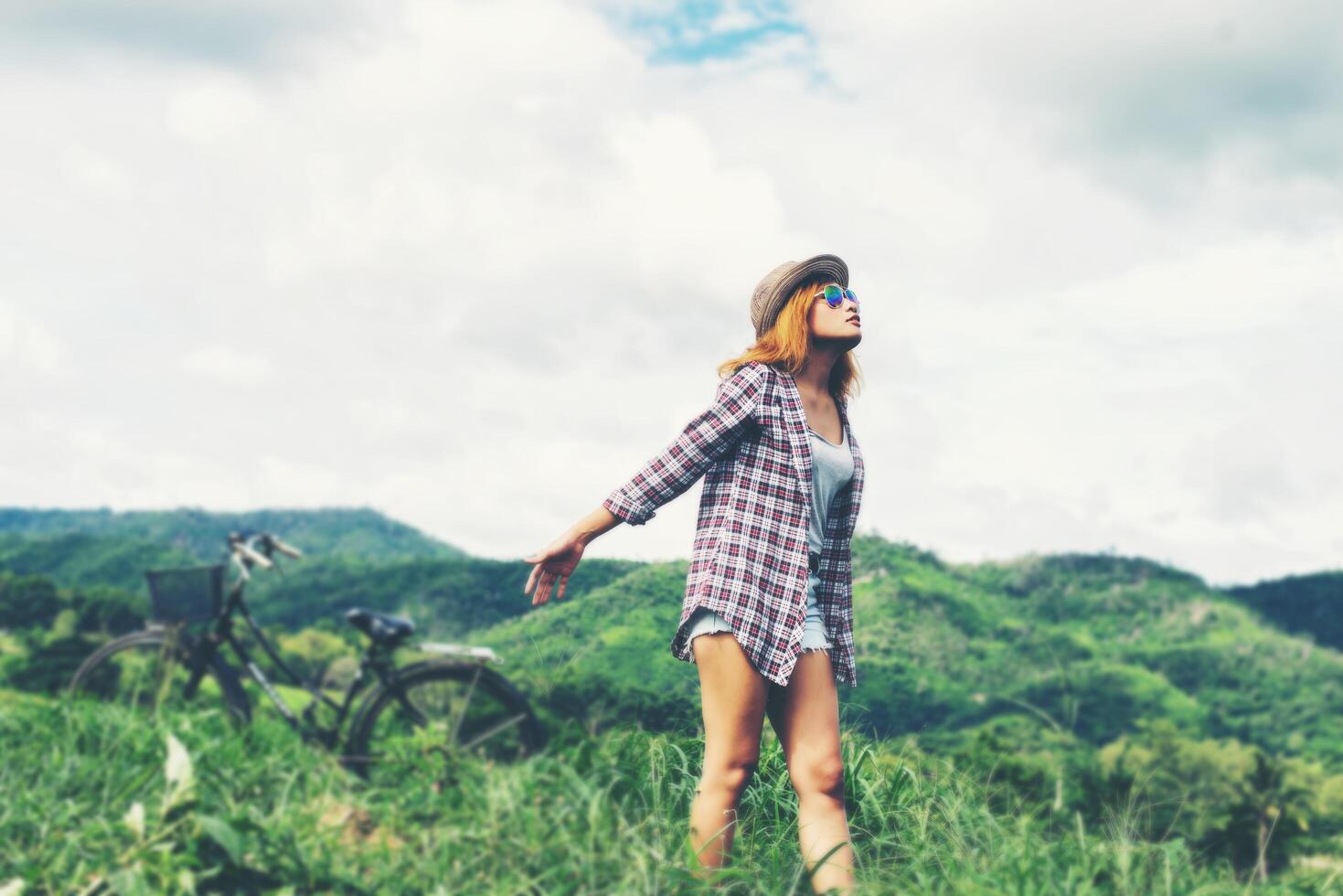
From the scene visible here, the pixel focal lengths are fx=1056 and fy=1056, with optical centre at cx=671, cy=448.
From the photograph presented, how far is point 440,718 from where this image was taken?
5273mm

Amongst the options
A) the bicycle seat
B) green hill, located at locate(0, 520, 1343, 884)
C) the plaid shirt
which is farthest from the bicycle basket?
the plaid shirt

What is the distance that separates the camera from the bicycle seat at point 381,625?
5.37m

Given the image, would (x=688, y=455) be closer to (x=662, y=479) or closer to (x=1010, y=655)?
(x=662, y=479)

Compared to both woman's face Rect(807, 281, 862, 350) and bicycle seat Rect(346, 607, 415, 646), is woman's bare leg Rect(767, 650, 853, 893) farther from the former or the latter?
bicycle seat Rect(346, 607, 415, 646)

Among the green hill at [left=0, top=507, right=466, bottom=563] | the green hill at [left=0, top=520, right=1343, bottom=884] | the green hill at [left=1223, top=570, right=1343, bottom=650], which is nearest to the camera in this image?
the green hill at [left=0, top=520, right=1343, bottom=884]

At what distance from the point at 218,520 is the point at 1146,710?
3821 inches

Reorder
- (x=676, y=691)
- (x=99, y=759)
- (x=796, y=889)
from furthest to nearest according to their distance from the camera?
(x=99, y=759) → (x=676, y=691) → (x=796, y=889)

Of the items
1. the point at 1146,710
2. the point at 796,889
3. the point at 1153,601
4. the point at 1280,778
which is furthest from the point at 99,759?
the point at 1153,601

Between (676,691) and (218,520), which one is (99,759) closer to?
(676,691)

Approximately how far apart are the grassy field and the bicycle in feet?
3.15

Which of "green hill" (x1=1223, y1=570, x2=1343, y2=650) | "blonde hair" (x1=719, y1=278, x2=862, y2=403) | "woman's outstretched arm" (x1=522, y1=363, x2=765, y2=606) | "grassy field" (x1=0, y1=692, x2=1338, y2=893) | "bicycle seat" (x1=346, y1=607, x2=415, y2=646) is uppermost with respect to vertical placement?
"green hill" (x1=1223, y1=570, x2=1343, y2=650)

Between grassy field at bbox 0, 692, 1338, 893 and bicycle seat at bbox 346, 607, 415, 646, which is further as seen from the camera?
bicycle seat at bbox 346, 607, 415, 646

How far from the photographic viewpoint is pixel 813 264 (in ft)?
10.1

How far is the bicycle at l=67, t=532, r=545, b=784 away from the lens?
4.95 m
